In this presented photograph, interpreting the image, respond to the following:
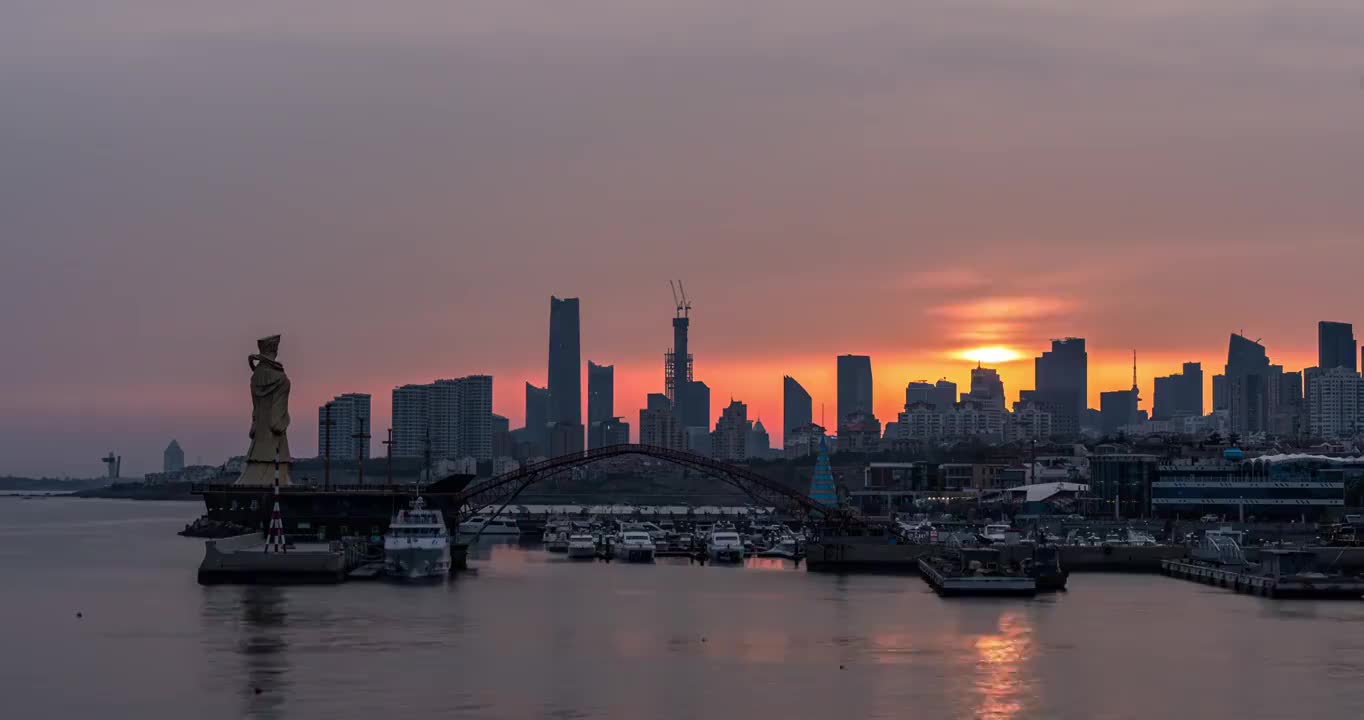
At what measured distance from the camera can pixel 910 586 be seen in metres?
103

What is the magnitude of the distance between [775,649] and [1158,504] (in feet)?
333

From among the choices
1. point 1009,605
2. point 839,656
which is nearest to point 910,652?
point 839,656

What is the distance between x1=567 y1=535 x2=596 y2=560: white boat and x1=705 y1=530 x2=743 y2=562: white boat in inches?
387

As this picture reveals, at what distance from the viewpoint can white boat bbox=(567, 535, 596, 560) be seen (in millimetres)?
137375

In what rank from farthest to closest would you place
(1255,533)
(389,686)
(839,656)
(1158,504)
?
(1158,504) → (1255,533) → (839,656) → (389,686)

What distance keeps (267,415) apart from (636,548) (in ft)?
99.6

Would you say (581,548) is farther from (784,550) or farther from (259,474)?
(259,474)

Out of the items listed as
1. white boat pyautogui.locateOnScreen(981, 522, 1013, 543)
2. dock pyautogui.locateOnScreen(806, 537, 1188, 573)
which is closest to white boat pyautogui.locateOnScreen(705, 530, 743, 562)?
dock pyautogui.locateOnScreen(806, 537, 1188, 573)

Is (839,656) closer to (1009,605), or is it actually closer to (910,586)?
(1009,605)

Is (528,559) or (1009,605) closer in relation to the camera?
(1009,605)

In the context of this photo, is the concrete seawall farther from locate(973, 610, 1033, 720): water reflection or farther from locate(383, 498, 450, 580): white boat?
locate(973, 610, 1033, 720): water reflection

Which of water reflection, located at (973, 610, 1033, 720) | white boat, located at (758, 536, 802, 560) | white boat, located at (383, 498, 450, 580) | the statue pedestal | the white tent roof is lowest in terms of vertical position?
water reflection, located at (973, 610, 1033, 720)

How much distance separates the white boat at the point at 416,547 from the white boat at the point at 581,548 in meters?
31.6

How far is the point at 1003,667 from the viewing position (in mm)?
65000
